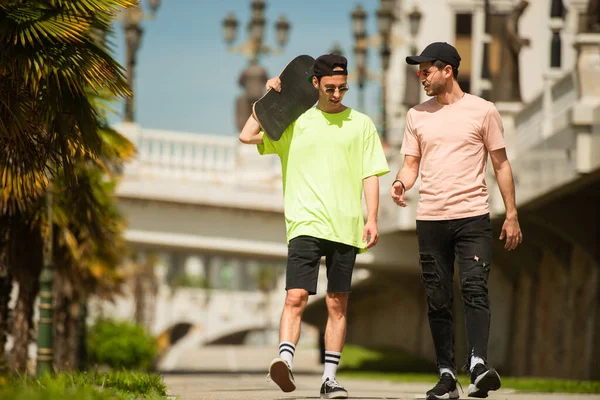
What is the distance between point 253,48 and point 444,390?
1060 inches

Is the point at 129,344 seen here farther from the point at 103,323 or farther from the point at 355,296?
the point at 355,296

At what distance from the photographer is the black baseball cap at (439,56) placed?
8914 mm

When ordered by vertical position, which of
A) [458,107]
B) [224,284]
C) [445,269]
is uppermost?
[458,107]

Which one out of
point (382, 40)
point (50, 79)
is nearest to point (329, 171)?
point (50, 79)

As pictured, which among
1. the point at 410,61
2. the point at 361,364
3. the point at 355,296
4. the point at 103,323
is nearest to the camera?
the point at 410,61

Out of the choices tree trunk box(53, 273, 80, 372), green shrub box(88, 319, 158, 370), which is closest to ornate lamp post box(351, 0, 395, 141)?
green shrub box(88, 319, 158, 370)

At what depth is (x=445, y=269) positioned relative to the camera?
902cm

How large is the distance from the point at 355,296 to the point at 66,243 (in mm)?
44694

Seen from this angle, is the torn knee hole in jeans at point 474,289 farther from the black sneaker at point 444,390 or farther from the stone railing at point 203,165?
the stone railing at point 203,165

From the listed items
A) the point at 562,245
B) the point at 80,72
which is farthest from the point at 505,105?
the point at 80,72

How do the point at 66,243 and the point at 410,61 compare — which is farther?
the point at 66,243

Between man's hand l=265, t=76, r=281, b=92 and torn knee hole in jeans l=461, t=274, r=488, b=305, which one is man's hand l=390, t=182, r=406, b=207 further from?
man's hand l=265, t=76, r=281, b=92

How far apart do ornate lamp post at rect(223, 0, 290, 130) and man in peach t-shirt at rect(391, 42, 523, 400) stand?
22.4 metres

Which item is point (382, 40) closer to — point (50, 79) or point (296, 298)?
point (50, 79)
